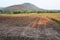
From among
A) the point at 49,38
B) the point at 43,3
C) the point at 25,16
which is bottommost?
the point at 49,38

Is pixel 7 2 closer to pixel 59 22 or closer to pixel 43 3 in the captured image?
pixel 43 3

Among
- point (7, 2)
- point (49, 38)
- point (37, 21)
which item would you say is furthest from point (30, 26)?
point (7, 2)

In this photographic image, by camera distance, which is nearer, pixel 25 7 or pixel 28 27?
pixel 28 27

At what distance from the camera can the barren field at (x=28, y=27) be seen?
192cm

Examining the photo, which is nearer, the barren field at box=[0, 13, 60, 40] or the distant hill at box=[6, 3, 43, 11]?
the barren field at box=[0, 13, 60, 40]

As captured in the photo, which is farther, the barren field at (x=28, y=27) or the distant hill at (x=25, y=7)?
the distant hill at (x=25, y=7)

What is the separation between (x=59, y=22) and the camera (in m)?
2.15

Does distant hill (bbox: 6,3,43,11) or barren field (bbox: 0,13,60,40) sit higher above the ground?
distant hill (bbox: 6,3,43,11)

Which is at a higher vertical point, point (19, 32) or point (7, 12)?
point (7, 12)

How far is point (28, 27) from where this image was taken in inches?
81.8

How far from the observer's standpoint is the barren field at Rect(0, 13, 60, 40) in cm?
192

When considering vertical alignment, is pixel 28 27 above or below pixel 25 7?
below

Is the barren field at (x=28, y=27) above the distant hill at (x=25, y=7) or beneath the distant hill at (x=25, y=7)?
beneath

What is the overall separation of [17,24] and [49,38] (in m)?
0.52
